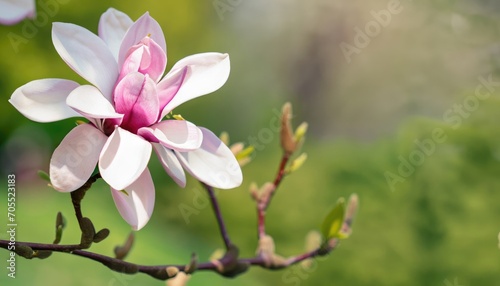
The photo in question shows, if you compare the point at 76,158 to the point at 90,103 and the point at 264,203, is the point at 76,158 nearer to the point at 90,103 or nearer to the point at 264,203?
the point at 90,103

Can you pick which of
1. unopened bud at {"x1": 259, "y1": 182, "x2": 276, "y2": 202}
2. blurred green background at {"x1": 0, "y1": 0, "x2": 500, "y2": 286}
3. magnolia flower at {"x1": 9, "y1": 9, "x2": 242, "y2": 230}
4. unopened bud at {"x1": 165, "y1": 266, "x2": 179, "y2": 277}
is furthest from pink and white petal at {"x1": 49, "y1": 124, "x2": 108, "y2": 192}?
blurred green background at {"x1": 0, "y1": 0, "x2": 500, "y2": 286}

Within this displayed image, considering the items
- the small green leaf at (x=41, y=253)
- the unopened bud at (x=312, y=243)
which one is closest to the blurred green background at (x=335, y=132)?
the unopened bud at (x=312, y=243)

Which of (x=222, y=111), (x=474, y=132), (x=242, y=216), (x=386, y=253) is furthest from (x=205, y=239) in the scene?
(x=474, y=132)

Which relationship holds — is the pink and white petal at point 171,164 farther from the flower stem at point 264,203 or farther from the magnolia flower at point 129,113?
the flower stem at point 264,203

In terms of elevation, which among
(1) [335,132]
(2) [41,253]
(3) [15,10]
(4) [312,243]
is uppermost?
(3) [15,10]

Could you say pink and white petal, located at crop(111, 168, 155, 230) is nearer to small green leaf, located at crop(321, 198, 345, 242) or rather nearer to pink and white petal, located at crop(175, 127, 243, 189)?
pink and white petal, located at crop(175, 127, 243, 189)

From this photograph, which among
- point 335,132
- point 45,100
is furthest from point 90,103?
point 335,132
